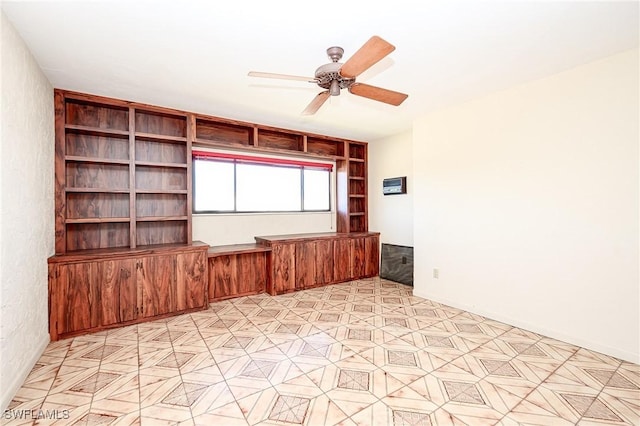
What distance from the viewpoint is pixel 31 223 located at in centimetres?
228

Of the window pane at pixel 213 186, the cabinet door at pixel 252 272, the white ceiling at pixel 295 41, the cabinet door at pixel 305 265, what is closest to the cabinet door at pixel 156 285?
the cabinet door at pixel 252 272

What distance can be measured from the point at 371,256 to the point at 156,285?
10.7 feet

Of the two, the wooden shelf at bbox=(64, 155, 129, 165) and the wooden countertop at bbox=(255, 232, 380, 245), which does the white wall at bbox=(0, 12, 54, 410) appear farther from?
the wooden countertop at bbox=(255, 232, 380, 245)

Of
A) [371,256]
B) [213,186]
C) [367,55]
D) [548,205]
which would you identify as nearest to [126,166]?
[213,186]

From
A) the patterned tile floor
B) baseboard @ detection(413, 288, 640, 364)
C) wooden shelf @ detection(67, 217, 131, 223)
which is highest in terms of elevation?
wooden shelf @ detection(67, 217, 131, 223)

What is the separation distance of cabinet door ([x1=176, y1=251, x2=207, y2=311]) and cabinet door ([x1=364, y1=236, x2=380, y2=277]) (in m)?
2.64

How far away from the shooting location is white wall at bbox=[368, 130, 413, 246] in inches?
185

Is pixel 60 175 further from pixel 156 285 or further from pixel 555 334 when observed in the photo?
pixel 555 334

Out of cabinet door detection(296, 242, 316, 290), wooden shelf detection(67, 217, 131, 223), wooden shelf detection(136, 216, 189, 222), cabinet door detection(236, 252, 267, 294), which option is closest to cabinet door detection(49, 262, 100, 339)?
wooden shelf detection(67, 217, 131, 223)

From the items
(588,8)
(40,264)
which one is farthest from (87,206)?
(588,8)

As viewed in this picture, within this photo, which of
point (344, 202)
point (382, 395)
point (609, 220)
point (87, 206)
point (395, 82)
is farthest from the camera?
point (344, 202)

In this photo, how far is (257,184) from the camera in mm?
4676

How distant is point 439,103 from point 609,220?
6.44 ft

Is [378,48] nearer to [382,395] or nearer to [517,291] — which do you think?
[382,395]
